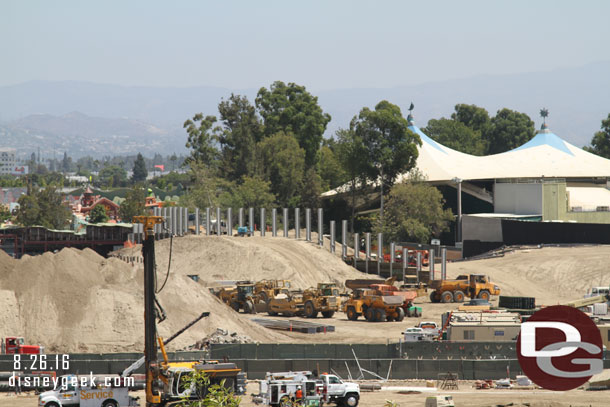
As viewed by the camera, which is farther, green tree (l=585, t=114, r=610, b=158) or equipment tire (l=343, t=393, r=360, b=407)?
green tree (l=585, t=114, r=610, b=158)

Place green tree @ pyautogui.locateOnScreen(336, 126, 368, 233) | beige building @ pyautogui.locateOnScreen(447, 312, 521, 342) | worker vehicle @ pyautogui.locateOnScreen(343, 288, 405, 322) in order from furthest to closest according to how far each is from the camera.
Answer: green tree @ pyautogui.locateOnScreen(336, 126, 368, 233), worker vehicle @ pyautogui.locateOnScreen(343, 288, 405, 322), beige building @ pyautogui.locateOnScreen(447, 312, 521, 342)

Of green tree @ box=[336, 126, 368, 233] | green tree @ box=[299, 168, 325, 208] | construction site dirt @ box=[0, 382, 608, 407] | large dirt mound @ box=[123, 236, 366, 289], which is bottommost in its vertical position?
construction site dirt @ box=[0, 382, 608, 407]

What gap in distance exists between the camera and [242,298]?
63781 mm

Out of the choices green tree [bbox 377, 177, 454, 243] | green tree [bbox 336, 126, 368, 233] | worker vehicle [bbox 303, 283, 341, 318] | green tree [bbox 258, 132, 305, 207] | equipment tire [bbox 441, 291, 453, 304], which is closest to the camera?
worker vehicle [bbox 303, 283, 341, 318]

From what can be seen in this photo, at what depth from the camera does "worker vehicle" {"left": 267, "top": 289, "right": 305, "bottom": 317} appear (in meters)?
62.3

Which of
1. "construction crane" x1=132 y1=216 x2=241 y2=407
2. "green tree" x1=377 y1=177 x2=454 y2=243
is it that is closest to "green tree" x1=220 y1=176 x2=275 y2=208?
"green tree" x1=377 y1=177 x2=454 y2=243

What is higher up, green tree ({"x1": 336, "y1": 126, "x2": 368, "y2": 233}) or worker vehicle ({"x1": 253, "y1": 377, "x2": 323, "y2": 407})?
green tree ({"x1": 336, "y1": 126, "x2": 368, "y2": 233})

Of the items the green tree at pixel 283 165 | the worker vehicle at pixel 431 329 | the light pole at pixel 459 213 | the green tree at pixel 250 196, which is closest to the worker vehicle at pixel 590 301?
the worker vehicle at pixel 431 329

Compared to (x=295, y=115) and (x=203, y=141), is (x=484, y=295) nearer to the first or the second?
(x=295, y=115)

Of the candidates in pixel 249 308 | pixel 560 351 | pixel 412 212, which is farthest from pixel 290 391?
pixel 412 212

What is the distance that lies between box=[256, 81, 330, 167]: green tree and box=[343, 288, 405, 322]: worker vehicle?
7107 centimetres

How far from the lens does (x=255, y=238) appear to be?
286ft

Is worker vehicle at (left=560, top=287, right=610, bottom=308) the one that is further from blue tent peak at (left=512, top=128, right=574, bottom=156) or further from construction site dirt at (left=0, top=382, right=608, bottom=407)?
blue tent peak at (left=512, top=128, right=574, bottom=156)

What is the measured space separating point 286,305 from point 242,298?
3278 millimetres
